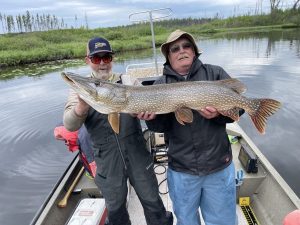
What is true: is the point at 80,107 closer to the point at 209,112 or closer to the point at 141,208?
the point at 209,112

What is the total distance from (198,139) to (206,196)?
53cm

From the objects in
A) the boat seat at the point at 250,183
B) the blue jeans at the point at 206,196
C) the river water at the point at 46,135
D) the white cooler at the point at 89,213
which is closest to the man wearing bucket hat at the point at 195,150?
the blue jeans at the point at 206,196

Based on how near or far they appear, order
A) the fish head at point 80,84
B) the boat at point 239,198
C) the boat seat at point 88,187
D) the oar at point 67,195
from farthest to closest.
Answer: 1. the boat seat at point 88,187
2. the oar at point 67,195
3. the boat at point 239,198
4. the fish head at point 80,84

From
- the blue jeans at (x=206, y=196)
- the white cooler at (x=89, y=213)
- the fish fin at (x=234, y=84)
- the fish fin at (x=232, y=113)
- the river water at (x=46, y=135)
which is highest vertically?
the fish fin at (x=234, y=84)

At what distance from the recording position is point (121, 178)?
240cm

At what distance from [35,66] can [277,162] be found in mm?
19838

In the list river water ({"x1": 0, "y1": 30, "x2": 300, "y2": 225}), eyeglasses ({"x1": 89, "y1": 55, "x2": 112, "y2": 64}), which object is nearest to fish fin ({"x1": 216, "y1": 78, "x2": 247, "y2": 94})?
eyeglasses ({"x1": 89, "y1": 55, "x2": 112, "y2": 64})

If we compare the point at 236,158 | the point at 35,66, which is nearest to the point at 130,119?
the point at 236,158

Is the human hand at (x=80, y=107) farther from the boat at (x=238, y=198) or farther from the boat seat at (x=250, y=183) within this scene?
the boat seat at (x=250, y=183)

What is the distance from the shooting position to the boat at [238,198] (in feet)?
9.50

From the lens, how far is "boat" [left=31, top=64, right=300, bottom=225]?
2895 mm

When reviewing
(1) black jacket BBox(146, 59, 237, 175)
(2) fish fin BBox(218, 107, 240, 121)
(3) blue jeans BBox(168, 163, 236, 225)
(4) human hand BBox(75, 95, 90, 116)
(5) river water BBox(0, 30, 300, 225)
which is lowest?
(5) river water BBox(0, 30, 300, 225)

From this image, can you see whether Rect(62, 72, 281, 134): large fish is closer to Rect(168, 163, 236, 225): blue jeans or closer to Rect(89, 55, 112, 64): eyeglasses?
Rect(89, 55, 112, 64): eyeglasses

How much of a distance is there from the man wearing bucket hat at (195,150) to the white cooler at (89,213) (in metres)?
0.94
